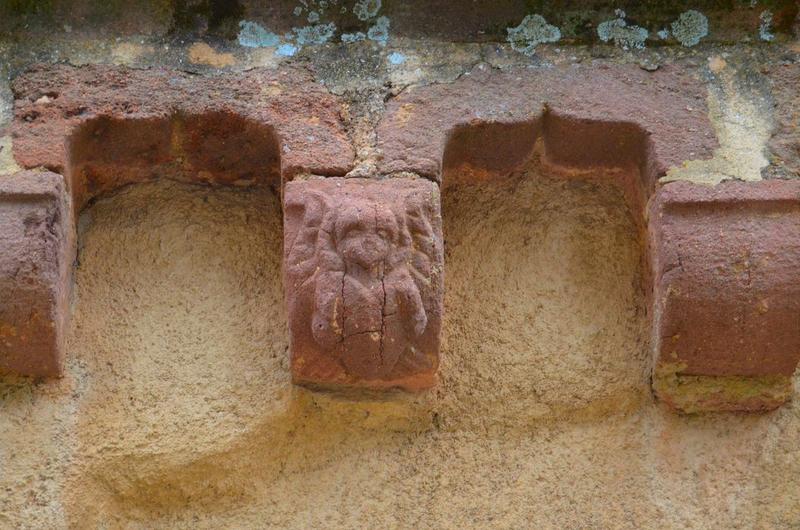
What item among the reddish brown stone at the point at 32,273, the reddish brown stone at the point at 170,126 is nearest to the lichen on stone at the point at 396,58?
the reddish brown stone at the point at 170,126

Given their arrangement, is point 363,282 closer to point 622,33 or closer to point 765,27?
point 622,33

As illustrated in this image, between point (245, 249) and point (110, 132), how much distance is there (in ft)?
1.01

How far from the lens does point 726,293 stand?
71.6 inches

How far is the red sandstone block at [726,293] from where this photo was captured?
5.98ft

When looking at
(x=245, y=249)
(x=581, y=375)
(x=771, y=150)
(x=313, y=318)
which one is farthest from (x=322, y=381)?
(x=771, y=150)

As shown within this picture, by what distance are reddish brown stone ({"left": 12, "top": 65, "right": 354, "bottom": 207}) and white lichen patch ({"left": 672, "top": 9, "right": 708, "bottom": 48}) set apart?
2.10ft

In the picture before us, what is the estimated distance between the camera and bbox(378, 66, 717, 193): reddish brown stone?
1940 millimetres

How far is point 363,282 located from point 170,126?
1.58ft

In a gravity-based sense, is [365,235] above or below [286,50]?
below

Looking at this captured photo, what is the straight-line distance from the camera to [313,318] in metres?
1.78

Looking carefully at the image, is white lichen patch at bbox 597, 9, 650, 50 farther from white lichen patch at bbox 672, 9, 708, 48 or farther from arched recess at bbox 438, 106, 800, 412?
arched recess at bbox 438, 106, 800, 412

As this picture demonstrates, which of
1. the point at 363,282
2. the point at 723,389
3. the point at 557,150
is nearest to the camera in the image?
the point at 363,282

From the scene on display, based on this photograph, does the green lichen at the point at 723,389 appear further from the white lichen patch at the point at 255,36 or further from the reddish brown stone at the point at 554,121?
the white lichen patch at the point at 255,36

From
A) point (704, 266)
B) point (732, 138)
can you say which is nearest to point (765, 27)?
point (732, 138)
